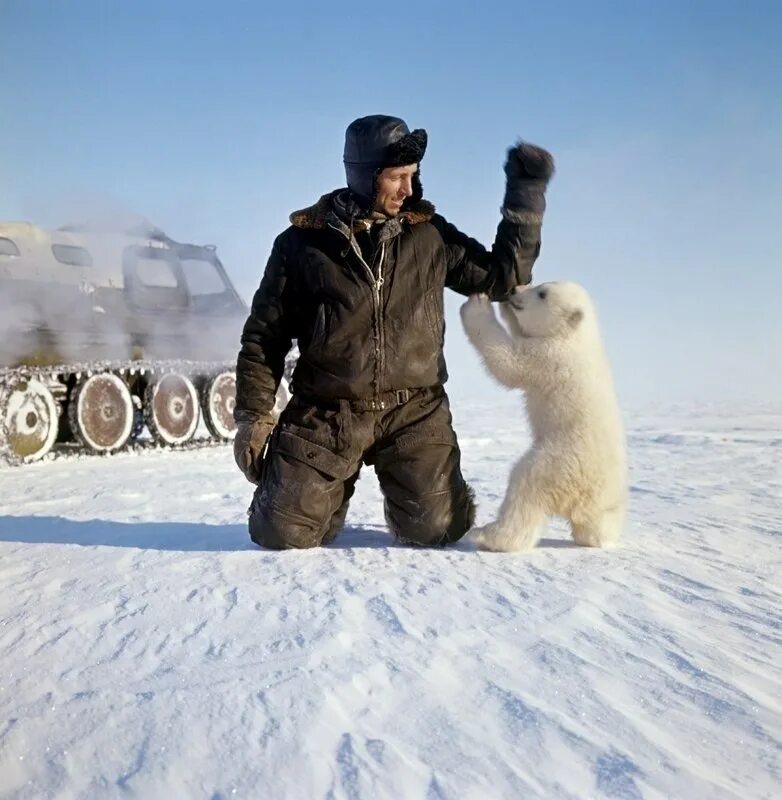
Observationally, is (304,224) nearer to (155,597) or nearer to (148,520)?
(155,597)

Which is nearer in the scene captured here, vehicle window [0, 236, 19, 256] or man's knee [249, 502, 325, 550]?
man's knee [249, 502, 325, 550]

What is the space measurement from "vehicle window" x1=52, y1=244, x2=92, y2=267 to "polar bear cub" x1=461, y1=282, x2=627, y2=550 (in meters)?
7.07

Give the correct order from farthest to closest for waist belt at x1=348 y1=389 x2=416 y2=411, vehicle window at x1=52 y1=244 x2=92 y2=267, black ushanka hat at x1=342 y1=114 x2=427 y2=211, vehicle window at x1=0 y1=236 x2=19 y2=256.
Answer: vehicle window at x1=52 y1=244 x2=92 y2=267
vehicle window at x1=0 y1=236 x2=19 y2=256
waist belt at x1=348 y1=389 x2=416 y2=411
black ushanka hat at x1=342 y1=114 x2=427 y2=211

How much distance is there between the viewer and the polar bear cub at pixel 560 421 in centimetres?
274

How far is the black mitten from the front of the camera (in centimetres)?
284

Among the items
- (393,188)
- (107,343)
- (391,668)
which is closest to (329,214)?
(393,188)

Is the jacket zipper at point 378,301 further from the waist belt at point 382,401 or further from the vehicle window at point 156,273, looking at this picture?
the vehicle window at point 156,273

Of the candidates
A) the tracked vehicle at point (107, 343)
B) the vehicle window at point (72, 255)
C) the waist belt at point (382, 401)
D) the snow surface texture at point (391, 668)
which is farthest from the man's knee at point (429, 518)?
the vehicle window at point (72, 255)

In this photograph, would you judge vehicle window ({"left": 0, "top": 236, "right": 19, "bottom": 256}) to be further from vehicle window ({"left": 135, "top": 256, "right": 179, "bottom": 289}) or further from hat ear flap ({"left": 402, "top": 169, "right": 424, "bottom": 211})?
hat ear flap ({"left": 402, "top": 169, "right": 424, "bottom": 211})

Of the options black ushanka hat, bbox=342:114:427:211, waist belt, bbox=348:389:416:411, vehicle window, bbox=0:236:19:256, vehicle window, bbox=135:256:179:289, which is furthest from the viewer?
vehicle window, bbox=135:256:179:289

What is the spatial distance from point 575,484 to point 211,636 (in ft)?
4.54

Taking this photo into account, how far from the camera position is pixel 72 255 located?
8812mm

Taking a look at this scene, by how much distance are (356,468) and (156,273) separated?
716 centimetres

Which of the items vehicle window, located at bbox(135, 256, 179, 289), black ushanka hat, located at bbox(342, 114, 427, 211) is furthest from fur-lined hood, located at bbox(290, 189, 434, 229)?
vehicle window, located at bbox(135, 256, 179, 289)
